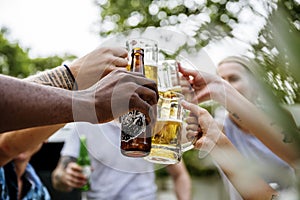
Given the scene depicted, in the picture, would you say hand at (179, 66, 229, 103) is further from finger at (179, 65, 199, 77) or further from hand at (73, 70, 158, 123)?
hand at (73, 70, 158, 123)

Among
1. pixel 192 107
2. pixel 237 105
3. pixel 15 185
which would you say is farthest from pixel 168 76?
pixel 15 185

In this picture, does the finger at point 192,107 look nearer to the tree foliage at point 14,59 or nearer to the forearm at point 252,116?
the forearm at point 252,116

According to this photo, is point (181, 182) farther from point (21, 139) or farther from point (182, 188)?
point (21, 139)

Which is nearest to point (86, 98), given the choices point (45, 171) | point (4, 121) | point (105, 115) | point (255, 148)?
point (105, 115)

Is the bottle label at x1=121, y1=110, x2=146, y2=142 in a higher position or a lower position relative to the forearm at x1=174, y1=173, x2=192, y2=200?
higher

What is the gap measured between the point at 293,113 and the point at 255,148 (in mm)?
895

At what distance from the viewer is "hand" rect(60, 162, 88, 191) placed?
2.52 metres

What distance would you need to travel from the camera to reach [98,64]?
1.08 metres

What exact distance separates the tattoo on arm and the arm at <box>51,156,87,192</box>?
4.69 feet

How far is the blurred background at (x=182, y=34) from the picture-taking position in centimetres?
79

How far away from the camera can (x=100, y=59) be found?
3.55 ft

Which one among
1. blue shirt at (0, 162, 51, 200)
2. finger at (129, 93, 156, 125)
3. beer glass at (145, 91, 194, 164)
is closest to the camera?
finger at (129, 93, 156, 125)

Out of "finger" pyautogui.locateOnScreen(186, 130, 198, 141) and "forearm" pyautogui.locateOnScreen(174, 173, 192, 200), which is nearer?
"finger" pyautogui.locateOnScreen(186, 130, 198, 141)

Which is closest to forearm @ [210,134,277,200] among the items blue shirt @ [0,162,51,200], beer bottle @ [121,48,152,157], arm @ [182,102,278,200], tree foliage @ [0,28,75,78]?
arm @ [182,102,278,200]
